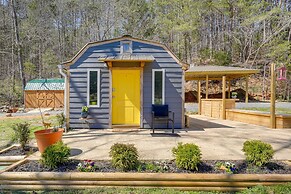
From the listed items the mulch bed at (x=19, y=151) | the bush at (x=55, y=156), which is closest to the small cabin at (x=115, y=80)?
the mulch bed at (x=19, y=151)

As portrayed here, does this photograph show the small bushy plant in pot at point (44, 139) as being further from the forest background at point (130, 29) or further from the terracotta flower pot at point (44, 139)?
the forest background at point (130, 29)

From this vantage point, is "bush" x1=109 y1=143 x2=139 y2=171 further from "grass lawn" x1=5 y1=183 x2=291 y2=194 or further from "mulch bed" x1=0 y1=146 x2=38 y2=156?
"mulch bed" x1=0 y1=146 x2=38 y2=156

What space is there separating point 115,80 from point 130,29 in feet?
49.1

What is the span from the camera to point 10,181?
2689 mm

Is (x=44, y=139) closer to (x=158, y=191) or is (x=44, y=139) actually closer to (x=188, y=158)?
(x=158, y=191)

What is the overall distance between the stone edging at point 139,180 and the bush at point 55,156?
25 centimetres

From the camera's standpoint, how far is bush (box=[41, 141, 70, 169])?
9.63ft

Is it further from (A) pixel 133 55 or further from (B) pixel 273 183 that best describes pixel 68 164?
(A) pixel 133 55

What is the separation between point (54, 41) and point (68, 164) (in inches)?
809

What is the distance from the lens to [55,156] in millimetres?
2953

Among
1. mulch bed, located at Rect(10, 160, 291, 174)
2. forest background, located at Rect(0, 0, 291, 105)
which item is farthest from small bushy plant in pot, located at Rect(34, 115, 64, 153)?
forest background, located at Rect(0, 0, 291, 105)

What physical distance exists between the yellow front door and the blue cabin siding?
0.92ft

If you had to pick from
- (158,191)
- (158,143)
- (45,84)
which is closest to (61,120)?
(158,143)

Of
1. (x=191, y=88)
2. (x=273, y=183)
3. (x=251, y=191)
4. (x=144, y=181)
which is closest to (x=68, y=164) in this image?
(x=144, y=181)
